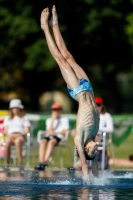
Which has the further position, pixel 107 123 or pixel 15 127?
pixel 15 127

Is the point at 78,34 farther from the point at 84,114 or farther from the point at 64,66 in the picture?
the point at 84,114

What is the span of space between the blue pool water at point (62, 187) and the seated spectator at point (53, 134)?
7.30ft

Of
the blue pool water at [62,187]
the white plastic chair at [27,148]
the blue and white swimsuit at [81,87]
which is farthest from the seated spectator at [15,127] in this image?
the blue and white swimsuit at [81,87]

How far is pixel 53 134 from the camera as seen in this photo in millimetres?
16594

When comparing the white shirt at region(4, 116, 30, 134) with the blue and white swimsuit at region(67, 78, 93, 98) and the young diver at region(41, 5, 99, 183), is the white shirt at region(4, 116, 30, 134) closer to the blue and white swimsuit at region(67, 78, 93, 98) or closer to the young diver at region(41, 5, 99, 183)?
the young diver at region(41, 5, 99, 183)

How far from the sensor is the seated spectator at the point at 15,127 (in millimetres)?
16266

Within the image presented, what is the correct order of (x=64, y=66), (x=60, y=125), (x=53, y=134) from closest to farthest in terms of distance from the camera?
(x=64, y=66)
(x=53, y=134)
(x=60, y=125)

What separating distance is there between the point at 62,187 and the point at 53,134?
18.6 feet

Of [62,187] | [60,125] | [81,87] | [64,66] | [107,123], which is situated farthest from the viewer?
[60,125]

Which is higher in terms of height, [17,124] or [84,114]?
[17,124]

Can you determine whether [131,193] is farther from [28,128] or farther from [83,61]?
[83,61]

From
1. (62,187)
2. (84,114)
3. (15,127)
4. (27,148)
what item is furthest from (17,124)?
(62,187)

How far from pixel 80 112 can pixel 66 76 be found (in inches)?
24.9

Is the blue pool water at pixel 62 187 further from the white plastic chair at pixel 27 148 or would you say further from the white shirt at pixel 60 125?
the white shirt at pixel 60 125
